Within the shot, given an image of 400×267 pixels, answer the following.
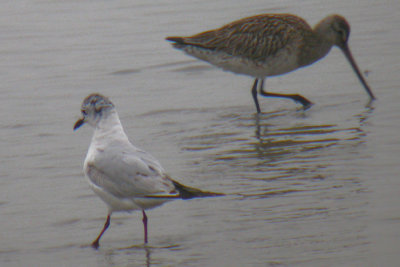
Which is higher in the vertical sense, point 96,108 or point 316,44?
point 96,108

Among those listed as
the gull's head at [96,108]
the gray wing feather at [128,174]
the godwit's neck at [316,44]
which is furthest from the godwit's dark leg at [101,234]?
the godwit's neck at [316,44]

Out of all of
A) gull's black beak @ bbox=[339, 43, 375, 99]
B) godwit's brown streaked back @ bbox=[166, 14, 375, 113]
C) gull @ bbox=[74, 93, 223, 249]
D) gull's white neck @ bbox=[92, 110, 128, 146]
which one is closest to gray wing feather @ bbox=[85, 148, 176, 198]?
gull @ bbox=[74, 93, 223, 249]

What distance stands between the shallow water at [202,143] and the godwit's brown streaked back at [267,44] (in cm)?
43

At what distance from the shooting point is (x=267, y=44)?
11094 mm

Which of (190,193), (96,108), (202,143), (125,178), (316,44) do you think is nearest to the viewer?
(190,193)

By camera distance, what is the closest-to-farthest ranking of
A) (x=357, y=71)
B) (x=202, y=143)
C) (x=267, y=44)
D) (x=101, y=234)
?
(x=101, y=234) < (x=202, y=143) < (x=267, y=44) < (x=357, y=71)

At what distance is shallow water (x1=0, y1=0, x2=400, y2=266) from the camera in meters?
6.71

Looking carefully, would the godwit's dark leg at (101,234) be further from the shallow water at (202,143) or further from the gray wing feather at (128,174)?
the gray wing feather at (128,174)

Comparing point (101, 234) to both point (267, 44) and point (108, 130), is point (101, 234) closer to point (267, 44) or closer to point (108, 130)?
point (108, 130)

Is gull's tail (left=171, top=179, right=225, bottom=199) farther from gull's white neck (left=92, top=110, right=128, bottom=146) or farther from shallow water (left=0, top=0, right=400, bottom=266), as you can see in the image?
gull's white neck (left=92, top=110, right=128, bottom=146)

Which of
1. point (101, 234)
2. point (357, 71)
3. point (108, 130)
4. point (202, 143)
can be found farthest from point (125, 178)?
point (357, 71)

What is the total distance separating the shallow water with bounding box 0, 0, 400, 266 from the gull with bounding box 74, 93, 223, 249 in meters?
0.33

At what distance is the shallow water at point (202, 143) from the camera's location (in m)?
6.71

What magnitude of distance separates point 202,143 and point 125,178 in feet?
9.49
